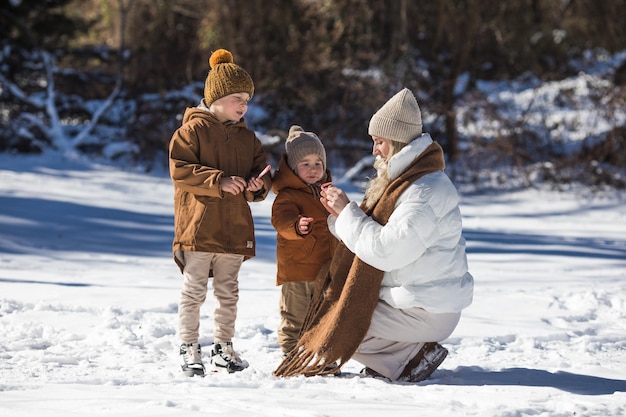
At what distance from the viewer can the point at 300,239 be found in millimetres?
4781

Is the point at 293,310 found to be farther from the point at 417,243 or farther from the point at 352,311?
the point at 417,243

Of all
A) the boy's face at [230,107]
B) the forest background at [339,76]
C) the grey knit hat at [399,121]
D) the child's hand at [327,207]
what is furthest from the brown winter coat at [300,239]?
the forest background at [339,76]

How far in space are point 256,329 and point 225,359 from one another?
1024 mm

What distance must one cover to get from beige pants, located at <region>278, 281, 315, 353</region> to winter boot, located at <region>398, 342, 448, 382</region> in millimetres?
713

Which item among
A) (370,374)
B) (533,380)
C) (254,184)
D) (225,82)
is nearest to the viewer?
(533,380)

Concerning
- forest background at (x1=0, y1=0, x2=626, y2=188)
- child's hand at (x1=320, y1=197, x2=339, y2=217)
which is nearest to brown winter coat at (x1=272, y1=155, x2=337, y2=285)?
child's hand at (x1=320, y1=197, x2=339, y2=217)

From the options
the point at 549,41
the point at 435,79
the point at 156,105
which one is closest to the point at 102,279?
the point at 156,105

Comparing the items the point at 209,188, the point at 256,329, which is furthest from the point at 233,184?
the point at 256,329

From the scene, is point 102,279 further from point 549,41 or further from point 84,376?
point 549,41

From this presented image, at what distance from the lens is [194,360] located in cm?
453

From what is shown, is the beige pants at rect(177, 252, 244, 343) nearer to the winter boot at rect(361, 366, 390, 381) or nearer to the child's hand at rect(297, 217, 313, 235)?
the child's hand at rect(297, 217, 313, 235)

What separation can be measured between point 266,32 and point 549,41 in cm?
607

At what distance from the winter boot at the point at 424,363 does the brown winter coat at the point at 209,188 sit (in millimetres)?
997

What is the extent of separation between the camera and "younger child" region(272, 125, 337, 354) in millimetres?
4789
